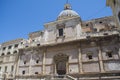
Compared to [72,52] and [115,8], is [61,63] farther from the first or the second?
[115,8]

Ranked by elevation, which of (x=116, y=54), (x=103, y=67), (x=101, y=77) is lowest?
(x=101, y=77)

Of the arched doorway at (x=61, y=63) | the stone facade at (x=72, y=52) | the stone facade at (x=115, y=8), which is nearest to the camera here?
the stone facade at (x=115, y=8)

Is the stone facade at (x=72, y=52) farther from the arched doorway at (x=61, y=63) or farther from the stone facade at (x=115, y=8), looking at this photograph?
the stone facade at (x=115, y=8)

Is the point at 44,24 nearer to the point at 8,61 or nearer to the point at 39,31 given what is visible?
the point at 39,31

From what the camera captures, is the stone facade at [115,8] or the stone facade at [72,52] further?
the stone facade at [72,52]

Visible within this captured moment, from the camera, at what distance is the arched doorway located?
77.2ft

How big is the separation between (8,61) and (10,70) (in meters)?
2.28

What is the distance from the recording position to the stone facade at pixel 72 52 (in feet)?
68.2

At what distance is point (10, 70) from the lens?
30172 mm

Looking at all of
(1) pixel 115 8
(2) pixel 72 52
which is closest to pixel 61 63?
(2) pixel 72 52

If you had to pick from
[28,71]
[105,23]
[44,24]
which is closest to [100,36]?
[105,23]

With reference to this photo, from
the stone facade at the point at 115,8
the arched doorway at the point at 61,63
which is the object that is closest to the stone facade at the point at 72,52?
the arched doorway at the point at 61,63

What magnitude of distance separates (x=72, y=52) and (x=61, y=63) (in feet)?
8.85

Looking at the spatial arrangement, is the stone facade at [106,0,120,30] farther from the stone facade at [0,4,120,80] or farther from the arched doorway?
the arched doorway
